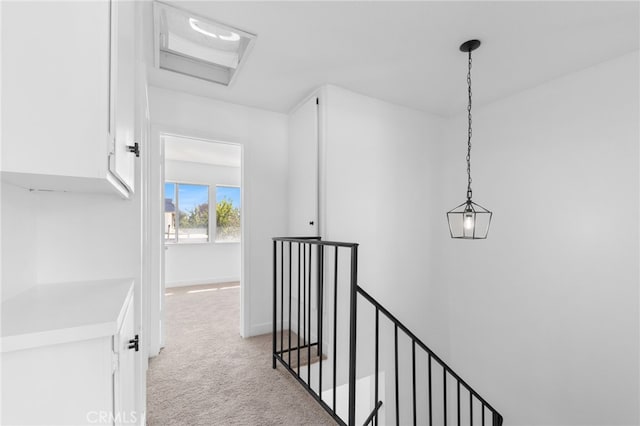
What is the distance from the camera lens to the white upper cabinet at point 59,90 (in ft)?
2.06

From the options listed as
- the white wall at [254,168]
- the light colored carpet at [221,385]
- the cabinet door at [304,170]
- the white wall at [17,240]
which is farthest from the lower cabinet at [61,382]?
the white wall at [254,168]

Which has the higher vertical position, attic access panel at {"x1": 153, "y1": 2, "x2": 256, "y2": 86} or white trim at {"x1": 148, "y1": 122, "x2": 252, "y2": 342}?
attic access panel at {"x1": 153, "y1": 2, "x2": 256, "y2": 86}

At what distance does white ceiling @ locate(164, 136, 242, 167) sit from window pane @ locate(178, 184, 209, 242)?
0.59 m

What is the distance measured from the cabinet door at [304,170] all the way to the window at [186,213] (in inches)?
133

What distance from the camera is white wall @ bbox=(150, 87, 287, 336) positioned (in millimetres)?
2768

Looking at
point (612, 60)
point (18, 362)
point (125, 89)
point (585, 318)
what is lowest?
point (585, 318)

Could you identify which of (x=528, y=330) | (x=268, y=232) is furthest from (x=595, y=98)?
(x=268, y=232)

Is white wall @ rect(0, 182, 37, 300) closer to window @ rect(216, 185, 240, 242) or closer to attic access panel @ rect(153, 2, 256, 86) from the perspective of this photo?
attic access panel @ rect(153, 2, 256, 86)

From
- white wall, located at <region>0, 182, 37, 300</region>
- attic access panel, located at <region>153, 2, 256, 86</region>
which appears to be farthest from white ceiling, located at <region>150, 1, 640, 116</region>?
white wall, located at <region>0, 182, 37, 300</region>

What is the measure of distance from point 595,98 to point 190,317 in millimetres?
4474

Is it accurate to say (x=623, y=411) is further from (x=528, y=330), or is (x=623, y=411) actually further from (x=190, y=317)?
(x=190, y=317)

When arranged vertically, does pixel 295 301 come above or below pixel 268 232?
below

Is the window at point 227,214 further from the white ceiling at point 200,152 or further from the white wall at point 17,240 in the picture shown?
the white wall at point 17,240

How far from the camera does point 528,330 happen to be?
2688 mm
